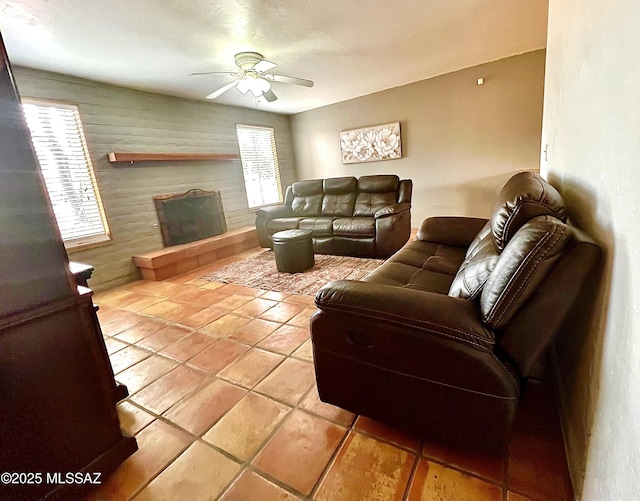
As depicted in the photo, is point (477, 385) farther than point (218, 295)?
No

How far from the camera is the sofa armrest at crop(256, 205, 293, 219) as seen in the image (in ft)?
14.9

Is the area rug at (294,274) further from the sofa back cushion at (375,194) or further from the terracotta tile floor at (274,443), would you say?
the terracotta tile floor at (274,443)

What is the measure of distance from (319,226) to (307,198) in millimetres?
913

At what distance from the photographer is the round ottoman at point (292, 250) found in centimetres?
333

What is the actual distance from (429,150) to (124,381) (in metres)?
4.94

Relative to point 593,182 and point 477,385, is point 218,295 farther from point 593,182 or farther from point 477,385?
point 593,182

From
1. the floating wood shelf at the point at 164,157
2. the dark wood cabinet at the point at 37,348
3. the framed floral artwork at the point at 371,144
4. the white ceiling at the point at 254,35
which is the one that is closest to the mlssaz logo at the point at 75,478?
the dark wood cabinet at the point at 37,348

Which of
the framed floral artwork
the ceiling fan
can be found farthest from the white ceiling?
the framed floral artwork

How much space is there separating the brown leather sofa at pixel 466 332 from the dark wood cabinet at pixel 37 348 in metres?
0.88

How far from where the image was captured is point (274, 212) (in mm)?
4641

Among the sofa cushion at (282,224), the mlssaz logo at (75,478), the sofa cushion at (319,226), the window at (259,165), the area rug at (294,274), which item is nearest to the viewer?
the mlssaz logo at (75,478)

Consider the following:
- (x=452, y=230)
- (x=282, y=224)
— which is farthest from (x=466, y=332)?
(x=282, y=224)

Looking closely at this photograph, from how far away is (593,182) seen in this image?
3.19 feet

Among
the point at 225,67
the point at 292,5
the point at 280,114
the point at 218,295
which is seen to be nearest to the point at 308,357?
the point at 218,295
